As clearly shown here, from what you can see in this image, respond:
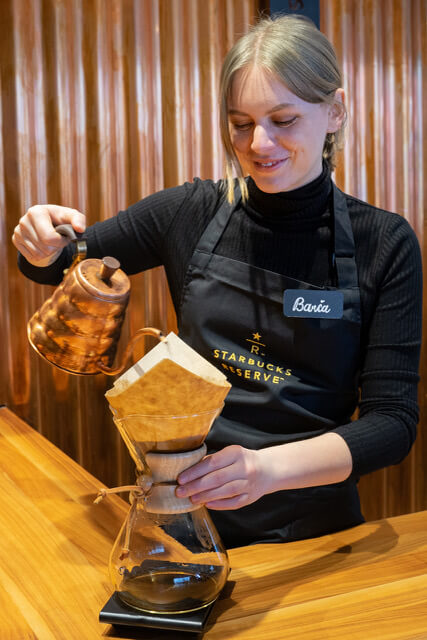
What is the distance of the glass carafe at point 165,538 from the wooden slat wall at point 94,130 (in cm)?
149

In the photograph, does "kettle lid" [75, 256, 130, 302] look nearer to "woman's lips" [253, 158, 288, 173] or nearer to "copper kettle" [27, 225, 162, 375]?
"copper kettle" [27, 225, 162, 375]

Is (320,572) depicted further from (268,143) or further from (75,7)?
(75,7)

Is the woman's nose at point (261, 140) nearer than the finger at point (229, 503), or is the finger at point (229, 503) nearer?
the finger at point (229, 503)

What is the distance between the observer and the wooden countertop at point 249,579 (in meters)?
0.83

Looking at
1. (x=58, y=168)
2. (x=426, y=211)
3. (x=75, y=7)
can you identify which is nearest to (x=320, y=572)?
(x=58, y=168)

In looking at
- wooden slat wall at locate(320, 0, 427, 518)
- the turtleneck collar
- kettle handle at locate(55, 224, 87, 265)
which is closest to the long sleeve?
the turtleneck collar

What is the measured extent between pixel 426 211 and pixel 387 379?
1.85m

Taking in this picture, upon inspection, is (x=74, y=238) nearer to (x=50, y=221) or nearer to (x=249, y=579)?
(x=50, y=221)

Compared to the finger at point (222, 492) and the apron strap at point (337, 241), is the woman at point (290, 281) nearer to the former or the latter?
the apron strap at point (337, 241)

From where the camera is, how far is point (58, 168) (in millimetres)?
2203

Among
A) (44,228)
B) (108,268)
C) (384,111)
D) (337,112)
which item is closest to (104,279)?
(108,268)

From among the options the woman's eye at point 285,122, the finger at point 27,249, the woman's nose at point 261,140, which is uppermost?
the woman's eye at point 285,122

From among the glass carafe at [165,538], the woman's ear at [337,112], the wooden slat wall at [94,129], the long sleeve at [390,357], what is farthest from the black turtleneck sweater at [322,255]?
the wooden slat wall at [94,129]

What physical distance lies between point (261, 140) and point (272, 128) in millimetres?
41
